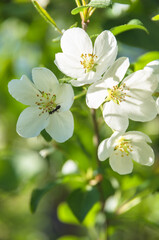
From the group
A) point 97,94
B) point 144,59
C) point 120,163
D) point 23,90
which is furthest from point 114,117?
point 144,59

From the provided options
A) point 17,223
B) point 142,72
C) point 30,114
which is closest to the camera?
point 142,72

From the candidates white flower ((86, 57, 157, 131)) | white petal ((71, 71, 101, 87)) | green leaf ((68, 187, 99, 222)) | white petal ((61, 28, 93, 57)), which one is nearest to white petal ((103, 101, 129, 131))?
white flower ((86, 57, 157, 131))

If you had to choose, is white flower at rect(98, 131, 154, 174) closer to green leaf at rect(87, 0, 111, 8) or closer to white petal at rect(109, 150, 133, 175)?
white petal at rect(109, 150, 133, 175)

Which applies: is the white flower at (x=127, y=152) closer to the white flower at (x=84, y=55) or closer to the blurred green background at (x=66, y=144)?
the blurred green background at (x=66, y=144)

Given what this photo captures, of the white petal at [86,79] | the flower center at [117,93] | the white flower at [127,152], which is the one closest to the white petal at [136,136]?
the white flower at [127,152]

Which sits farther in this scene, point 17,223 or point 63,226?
point 63,226

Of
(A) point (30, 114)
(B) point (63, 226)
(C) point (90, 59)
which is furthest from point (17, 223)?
(C) point (90, 59)

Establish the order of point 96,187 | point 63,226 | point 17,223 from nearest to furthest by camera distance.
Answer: point 96,187 → point 17,223 → point 63,226

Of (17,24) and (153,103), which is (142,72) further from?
(17,24)
